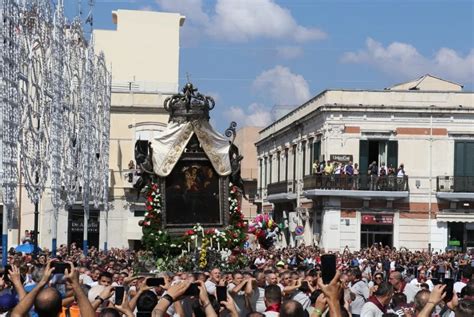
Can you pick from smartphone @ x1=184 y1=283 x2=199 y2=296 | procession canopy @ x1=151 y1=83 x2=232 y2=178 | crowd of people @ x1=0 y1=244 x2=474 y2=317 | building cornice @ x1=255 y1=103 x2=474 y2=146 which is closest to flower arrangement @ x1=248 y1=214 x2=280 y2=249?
procession canopy @ x1=151 y1=83 x2=232 y2=178

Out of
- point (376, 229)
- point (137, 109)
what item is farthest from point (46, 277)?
point (137, 109)

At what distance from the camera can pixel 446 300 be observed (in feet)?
40.1

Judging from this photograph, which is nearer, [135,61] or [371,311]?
[371,311]

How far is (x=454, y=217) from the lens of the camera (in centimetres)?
5116

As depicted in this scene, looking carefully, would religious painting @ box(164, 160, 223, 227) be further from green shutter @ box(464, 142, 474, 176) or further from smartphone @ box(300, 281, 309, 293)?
green shutter @ box(464, 142, 474, 176)

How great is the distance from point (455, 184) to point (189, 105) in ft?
74.7

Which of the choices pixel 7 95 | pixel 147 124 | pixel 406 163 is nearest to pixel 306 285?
pixel 7 95

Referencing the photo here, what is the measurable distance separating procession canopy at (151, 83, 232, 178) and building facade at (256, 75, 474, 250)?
1969 centimetres

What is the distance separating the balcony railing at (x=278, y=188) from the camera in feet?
203

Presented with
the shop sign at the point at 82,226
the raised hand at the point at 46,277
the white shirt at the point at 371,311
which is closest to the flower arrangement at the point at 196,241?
the white shirt at the point at 371,311

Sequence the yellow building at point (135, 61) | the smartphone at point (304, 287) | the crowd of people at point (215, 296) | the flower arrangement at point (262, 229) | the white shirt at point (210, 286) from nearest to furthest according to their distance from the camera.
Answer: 1. the crowd of people at point (215, 296)
2. the smartphone at point (304, 287)
3. the white shirt at point (210, 286)
4. the flower arrangement at point (262, 229)
5. the yellow building at point (135, 61)

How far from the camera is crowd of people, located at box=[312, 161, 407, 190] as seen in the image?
1996 inches

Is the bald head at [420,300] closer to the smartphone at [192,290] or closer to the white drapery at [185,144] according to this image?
the smartphone at [192,290]

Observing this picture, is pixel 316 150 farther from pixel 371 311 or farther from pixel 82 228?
pixel 371 311
